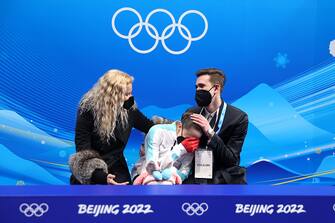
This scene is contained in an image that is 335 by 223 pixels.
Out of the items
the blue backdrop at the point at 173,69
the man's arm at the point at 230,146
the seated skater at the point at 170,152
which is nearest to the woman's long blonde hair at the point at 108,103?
the seated skater at the point at 170,152

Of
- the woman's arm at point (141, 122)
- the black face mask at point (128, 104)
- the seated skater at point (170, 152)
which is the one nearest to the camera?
the seated skater at point (170, 152)

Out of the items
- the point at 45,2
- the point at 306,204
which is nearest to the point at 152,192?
the point at 306,204

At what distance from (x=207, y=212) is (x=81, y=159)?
1.74 meters

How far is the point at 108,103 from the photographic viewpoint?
3447mm

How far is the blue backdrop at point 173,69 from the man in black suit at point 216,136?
70.8 inches

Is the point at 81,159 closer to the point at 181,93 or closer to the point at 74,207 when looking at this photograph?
the point at 74,207

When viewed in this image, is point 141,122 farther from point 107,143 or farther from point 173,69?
point 173,69

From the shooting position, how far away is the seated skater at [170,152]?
3150mm

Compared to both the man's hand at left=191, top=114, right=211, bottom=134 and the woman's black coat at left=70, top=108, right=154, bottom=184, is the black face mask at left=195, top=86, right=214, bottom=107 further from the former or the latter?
the woman's black coat at left=70, top=108, right=154, bottom=184

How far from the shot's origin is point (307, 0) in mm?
5293

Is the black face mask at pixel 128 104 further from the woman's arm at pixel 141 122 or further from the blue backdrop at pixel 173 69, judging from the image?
the blue backdrop at pixel 173 69

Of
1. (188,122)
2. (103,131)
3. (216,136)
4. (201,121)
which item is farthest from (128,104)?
(216,136)

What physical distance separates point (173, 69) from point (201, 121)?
2.05 metres

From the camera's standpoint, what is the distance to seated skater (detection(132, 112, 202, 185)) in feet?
10.3
